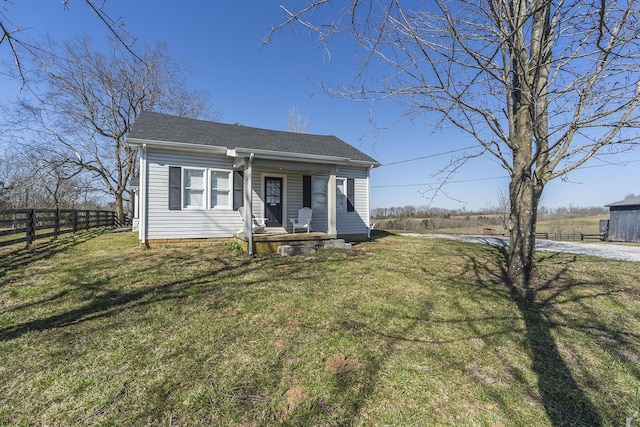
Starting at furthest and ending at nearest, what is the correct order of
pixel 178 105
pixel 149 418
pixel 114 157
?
pixel 178 105 → pixel 114 157 → pixel 149 418

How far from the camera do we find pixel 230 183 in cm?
898

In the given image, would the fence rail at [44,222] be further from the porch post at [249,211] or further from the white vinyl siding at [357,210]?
the white vinyl siding at [357,210]

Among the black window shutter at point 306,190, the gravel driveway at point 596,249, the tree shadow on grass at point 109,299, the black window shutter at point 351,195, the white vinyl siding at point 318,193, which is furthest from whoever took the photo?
the black window shutter at point 351,195

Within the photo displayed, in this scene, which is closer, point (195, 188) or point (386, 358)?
point (386, 358)

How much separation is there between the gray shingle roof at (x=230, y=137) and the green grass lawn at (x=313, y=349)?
14.3ft

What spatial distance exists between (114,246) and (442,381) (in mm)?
9583

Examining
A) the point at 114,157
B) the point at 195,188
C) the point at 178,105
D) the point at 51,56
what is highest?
the point at 178,105

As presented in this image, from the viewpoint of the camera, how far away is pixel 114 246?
28.3ft

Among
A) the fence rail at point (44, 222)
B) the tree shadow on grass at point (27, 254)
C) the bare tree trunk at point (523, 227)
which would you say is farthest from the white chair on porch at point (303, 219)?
the fence rail at point (44, 222)

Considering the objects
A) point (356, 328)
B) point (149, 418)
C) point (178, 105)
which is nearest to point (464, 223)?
point (178, 105)

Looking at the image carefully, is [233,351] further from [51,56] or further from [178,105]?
[178,105]

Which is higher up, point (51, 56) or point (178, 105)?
point (178, 105)

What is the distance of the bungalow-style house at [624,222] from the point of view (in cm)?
1695

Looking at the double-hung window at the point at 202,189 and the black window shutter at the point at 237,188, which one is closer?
the double-hung window at the point at 202,189
